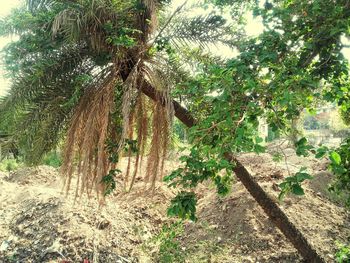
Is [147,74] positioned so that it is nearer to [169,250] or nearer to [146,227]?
[169,250]

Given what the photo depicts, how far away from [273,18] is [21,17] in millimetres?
2901

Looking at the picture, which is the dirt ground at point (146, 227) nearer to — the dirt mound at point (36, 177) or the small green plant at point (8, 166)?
the dirt mound at point (36, 177)

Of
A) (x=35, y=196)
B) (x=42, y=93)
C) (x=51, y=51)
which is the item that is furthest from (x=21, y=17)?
(x=35, y=196)

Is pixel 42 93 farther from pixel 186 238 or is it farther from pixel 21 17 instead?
pixel 186 238

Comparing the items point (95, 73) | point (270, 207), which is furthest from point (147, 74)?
point (270, 207)

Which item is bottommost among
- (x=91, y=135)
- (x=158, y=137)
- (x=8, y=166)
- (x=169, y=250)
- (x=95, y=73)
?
(x=169, y=250)

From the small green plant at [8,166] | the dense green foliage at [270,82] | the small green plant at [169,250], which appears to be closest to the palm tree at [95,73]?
the small green plant at [169,250]

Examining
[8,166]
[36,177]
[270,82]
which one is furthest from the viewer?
[8,166]

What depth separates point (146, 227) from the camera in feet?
25.3

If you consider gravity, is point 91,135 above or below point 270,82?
below

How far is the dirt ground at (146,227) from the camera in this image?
639 cm

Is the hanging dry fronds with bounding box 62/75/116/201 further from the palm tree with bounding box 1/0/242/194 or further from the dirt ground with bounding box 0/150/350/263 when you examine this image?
the dirt ground with bounding box 0/150/350/263

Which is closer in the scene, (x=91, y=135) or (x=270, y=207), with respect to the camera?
(x=91, y=135)

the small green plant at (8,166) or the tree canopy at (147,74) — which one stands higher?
the tree canopy at (147,74)
